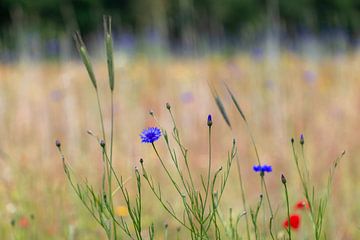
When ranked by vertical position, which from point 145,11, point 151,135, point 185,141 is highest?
point 145,11

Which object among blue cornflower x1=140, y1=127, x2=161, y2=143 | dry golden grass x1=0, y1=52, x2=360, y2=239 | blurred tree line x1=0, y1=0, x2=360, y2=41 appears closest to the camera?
blue cornflower x1=140, y1=127, x2=161, y2=143

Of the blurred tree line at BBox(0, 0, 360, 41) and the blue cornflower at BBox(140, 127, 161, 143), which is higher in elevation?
the blurred tree line at BBox(0, 0, 360, 41)

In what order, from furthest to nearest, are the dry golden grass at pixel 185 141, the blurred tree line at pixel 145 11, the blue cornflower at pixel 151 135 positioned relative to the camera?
the blurred tree line at pixel 145 11
the dry golden grass at pixel 185 141
the blue cornflower at pixel 151 135

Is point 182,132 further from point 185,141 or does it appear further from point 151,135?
point 151,135

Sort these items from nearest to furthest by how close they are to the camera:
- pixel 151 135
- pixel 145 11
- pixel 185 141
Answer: pixel 151 135
pixel 185 141
pixel 145 11

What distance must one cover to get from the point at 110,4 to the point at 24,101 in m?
12.6

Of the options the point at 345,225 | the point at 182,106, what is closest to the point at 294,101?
the point at 182,106

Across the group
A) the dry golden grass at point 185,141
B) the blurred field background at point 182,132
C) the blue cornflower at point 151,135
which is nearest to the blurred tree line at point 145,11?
the blurred field background at point 182,132

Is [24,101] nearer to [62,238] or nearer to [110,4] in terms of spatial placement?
[62,238]

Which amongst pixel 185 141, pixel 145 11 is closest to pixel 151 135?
pixel 185 141

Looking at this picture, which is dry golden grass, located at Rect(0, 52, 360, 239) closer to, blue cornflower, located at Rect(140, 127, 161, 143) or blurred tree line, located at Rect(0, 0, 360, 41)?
blue cornflower, located at Rect(140, 127, 161, 143)

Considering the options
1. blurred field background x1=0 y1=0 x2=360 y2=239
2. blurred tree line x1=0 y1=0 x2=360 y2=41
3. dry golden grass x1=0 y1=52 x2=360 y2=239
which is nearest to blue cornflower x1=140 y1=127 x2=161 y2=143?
blurred field background x1=0 y1=0 x2=360 y2=239

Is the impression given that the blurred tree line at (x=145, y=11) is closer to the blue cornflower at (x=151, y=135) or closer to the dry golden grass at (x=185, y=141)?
the dry golden grass at (x=185, y=141)

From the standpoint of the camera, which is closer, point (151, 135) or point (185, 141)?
point (151, 135)
